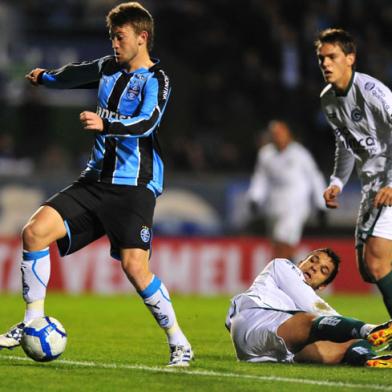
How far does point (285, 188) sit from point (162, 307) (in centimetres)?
789

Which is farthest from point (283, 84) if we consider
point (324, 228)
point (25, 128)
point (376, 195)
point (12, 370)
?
point (12, 370)

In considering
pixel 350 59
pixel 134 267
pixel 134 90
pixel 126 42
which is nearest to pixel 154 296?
pixel 134 267

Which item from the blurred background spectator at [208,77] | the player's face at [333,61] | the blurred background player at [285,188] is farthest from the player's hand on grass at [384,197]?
the blurred background spectator at [208,77]

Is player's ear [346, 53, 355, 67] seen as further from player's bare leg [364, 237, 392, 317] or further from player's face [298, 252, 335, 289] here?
player's face [298, 252, 335, 289]

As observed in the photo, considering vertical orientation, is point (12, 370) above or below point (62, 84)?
below

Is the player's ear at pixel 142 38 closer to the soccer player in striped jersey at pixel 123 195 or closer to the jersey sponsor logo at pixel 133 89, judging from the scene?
the soccer player in striped jersey at pixel 123 195

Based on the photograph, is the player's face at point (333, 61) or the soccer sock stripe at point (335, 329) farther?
the player's face at point (333, 61)

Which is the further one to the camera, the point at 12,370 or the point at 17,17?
the point at 17,17

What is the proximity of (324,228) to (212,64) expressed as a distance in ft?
13.3

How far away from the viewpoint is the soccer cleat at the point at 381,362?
7.07 metres

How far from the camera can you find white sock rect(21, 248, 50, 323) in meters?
7.00

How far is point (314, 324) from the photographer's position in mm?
7117

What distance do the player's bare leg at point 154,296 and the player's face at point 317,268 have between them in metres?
1.11

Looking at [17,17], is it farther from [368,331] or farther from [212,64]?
[368,331]
